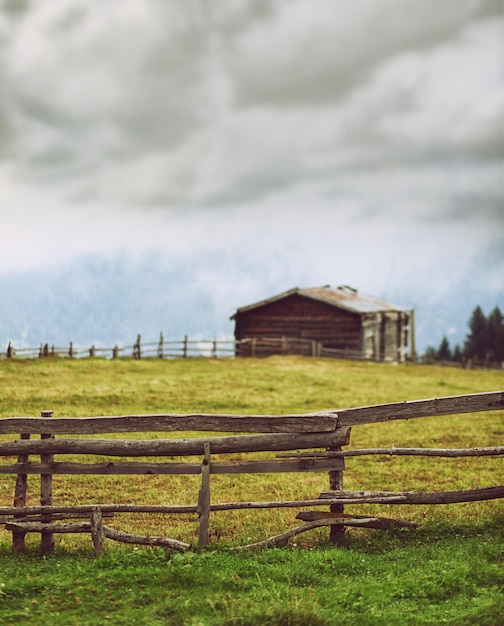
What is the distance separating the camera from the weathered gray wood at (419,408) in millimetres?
9023

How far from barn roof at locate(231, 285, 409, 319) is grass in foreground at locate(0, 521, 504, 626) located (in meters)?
35.1

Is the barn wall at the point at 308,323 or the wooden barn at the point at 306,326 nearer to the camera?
the wooden barn at the point at 306,326

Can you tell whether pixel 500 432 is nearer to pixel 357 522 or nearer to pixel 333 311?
pixel 357 522

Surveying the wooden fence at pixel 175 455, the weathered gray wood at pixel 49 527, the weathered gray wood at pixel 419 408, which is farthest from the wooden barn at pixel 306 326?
the weathered gray wood at pixel 49 527

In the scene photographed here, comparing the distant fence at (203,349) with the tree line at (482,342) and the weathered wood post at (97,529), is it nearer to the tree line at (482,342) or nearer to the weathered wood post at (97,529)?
the weathered wood post at (97,529)

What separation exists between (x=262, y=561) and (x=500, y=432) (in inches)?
491

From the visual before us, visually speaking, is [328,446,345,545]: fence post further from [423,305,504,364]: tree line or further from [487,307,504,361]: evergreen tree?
[487,307,504,361]: evergreen tree

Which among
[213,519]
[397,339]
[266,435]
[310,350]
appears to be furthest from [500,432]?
[397,339]

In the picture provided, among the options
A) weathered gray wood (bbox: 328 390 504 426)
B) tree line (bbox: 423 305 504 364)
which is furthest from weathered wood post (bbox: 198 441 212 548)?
tree line (bbox: 423 305 504 364)

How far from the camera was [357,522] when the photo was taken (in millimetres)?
8773

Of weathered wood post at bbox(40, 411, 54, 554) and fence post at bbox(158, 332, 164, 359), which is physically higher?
fence post at bbox(158, 332, 164, 359)

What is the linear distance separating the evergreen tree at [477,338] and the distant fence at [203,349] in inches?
1611

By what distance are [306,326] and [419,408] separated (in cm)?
3502

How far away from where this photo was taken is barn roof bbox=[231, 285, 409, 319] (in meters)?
43.5
